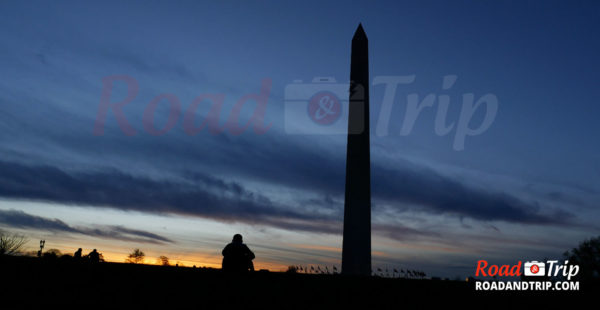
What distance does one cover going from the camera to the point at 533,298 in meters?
10.4

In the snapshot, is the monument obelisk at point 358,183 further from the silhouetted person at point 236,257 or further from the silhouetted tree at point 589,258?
the silhouetted tree at point 589,258

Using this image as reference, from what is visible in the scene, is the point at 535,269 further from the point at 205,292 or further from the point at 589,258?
the point at 589,258

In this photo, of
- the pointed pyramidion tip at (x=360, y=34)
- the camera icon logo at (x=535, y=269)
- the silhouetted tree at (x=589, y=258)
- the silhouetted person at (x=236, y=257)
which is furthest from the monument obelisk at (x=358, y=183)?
the silhouetted tree at (x=589, y=258)

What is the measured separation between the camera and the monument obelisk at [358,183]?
91.8 ft

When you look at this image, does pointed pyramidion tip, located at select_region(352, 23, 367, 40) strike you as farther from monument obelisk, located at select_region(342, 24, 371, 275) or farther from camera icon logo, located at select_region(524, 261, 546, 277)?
camera icon logo, located at select_region(524, 261, 546, 277)

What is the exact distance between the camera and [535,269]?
49.7ft

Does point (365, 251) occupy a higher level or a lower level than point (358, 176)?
lower

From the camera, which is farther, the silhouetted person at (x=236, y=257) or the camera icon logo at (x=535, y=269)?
the camera icon logo at (x=535, y=269)

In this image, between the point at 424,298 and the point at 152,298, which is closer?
the point at 152,298

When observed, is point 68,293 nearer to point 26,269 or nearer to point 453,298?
point 26,269

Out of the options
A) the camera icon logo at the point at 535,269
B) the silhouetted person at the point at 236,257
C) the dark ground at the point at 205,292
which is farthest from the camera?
the camera icon logo at the point at 535,269

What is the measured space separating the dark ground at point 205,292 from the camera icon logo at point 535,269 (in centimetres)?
329

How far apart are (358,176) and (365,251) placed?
4.46m

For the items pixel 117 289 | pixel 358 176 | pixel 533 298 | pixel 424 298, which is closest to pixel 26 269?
pixel 117 289
